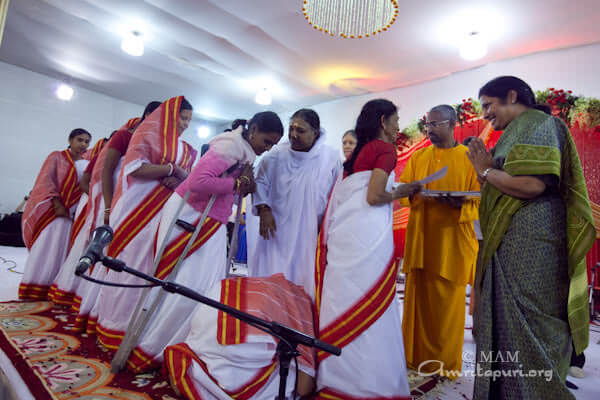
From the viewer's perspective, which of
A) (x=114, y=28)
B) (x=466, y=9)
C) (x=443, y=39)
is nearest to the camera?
(x=466, y=9)

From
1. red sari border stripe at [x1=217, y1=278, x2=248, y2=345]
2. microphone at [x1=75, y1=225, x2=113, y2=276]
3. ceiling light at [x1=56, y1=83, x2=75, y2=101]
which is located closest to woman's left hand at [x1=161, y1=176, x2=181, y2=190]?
red sari border stripe at [x1=217, y1=278, x2=248, y2=345]

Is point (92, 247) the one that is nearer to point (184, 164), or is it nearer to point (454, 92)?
point (184, 164)

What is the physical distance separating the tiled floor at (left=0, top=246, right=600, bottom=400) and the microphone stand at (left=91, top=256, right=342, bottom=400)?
1.22 meters

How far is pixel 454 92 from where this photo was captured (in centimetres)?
569

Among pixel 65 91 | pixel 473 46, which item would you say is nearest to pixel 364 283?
pixel 473 46

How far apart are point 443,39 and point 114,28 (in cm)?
480

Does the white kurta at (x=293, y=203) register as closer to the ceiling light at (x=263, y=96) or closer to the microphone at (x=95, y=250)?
the microphone at (x=95, y=250)

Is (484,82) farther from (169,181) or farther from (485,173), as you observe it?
(169,181)

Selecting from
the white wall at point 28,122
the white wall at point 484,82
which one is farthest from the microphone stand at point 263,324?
the white wall at point 28,122

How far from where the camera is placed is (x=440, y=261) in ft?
7.18

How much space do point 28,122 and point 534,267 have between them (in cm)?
960

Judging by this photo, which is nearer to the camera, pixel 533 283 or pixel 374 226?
pixel 533 283

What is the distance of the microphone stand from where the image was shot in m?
0.81

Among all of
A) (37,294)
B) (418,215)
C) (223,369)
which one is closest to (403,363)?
(223,369)
